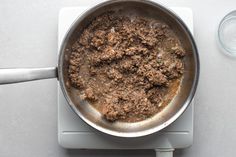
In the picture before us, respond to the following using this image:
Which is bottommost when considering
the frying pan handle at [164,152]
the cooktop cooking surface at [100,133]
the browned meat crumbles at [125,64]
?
the frying pan handle at [164,152]

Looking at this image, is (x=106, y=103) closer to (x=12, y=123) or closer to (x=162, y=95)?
(x=162, y=95)

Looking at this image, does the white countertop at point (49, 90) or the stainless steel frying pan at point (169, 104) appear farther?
the white countertop at point (49, 90)

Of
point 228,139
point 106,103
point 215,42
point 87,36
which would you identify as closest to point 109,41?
point 87,36

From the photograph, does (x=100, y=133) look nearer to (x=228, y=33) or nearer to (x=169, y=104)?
(x=169, y=104)

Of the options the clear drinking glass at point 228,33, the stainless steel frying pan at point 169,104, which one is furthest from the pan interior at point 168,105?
the clear drinking glass at point 228,33

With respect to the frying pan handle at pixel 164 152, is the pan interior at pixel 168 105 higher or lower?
higher

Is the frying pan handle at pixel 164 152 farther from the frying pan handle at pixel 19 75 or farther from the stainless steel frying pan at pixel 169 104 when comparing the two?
the frying pan handle at pixel 19 75
